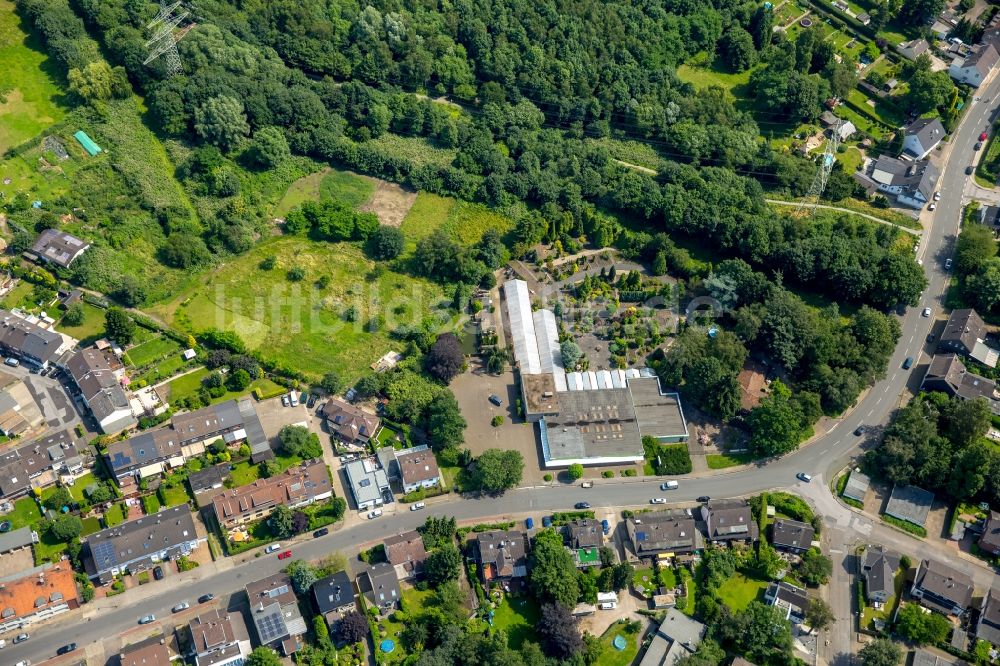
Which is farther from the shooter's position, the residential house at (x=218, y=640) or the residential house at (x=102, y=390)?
the residential house at (x=102, y=390)

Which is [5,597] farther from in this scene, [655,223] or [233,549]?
[655,223]

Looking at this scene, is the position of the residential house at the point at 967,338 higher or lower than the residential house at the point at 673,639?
higher

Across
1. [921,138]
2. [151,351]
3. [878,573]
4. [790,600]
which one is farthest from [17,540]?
[921,138]

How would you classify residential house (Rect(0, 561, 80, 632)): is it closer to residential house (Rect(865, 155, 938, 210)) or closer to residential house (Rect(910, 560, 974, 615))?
residential house (Rect(910, 560, 974, 615))

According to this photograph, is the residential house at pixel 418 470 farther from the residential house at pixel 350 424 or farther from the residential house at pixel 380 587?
the residential house at pixel 380 587

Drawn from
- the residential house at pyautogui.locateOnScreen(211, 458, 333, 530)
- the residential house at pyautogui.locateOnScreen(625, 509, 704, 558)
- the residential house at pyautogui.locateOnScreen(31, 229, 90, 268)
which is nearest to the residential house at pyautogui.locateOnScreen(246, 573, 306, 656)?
the residential house at pyautogui.locateOnScreen(211, 458, 333, 530)

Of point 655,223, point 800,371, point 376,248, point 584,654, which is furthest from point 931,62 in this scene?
point 584,654

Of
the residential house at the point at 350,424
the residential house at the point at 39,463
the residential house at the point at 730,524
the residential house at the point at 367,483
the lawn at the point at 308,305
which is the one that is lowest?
the residential house at the point at 730,524

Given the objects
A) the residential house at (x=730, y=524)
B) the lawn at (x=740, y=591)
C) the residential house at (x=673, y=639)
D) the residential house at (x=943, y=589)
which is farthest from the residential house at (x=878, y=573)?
the residential house at (x=673, y=639)
